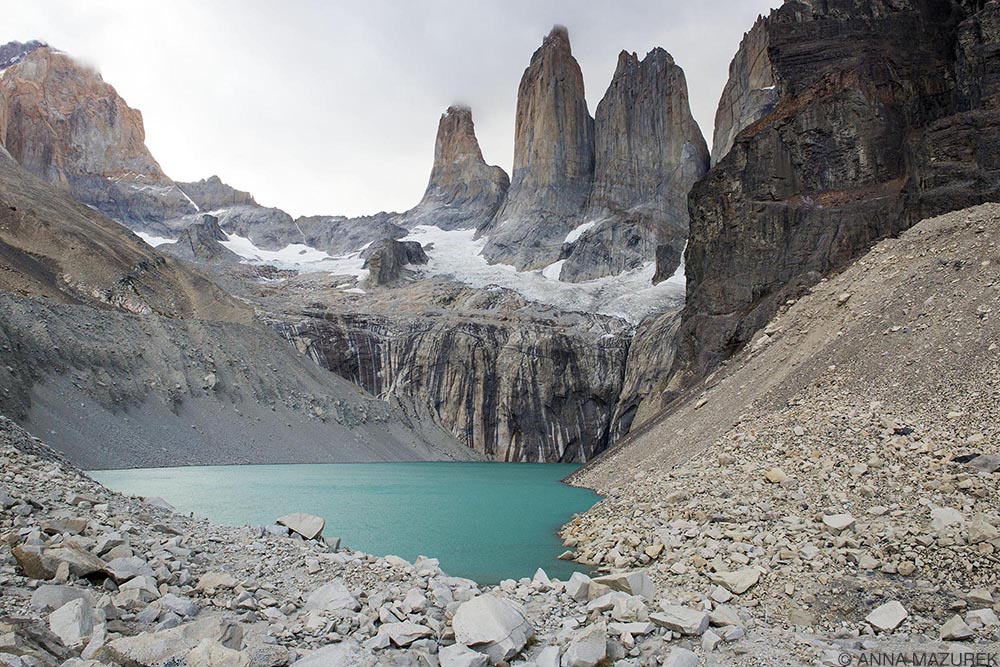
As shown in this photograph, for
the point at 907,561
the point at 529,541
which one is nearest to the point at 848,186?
the point at 529,541

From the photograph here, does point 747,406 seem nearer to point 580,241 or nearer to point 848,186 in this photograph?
point 848,186

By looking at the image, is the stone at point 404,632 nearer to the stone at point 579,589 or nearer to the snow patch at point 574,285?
the stone at point 579,589

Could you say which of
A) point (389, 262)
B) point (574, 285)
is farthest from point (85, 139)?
point (574, 285)

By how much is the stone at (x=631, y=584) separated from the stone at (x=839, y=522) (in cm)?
294

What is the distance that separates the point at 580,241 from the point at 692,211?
158 ft

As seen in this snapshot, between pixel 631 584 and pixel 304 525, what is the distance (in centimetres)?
548

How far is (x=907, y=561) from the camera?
8.64 meters

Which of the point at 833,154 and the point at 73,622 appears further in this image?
the point at 833,154

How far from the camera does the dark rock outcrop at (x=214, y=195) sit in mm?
138375

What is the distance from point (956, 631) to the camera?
7090 mm

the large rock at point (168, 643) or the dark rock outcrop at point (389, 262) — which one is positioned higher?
the dark rock outcrop at point (389, 262)

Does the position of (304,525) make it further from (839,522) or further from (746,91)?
(746,91)

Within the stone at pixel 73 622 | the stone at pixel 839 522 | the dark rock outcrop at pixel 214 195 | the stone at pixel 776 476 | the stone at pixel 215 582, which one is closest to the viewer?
the stone at pixel 73 622

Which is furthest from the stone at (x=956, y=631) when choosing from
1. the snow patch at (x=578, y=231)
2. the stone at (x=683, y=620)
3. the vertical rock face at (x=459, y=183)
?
the vertical rock face at (x=459, y=183)
